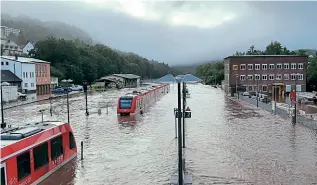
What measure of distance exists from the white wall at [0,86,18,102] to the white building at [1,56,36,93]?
12449 mm

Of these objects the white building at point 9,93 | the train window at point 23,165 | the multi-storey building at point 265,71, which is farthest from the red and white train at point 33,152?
the multi-storey building at point 265,71

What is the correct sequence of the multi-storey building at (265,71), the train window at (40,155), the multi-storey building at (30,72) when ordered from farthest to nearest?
the multi-storey building at (265,71)
the multi-storey building at (30,72)
the train window at (40,155)

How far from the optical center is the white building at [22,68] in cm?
6775

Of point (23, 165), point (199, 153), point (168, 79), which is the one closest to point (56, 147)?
point (23, 165)

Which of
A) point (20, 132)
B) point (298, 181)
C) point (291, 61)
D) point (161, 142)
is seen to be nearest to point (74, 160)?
point (20, 132)

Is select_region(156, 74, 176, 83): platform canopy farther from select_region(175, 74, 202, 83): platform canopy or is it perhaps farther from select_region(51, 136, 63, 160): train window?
select_region(51, 136, 63, 160): train window

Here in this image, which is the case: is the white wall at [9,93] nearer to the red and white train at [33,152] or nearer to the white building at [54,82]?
the white building at [54,82]

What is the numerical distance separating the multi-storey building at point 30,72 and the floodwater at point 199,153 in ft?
130

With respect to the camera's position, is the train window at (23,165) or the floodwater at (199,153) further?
the floodwater at (199,153)

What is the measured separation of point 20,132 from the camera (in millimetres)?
13867

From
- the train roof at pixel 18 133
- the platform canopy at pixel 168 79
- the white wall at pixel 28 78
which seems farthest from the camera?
the white wall at pixel 28 78

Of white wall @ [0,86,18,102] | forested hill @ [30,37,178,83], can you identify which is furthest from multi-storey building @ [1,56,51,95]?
forested hill @ [30,37,178,83]

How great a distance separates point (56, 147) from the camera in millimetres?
16062

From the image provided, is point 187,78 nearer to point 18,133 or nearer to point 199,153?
point 18,133
